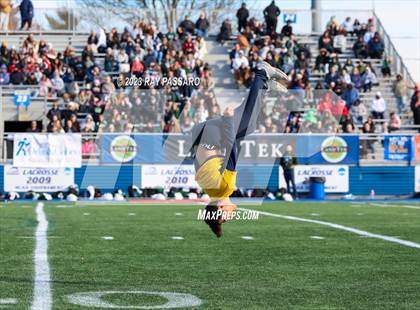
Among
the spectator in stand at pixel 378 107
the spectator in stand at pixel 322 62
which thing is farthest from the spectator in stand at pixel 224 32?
the spectator in stand at pixel 378 107

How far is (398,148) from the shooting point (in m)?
24.6

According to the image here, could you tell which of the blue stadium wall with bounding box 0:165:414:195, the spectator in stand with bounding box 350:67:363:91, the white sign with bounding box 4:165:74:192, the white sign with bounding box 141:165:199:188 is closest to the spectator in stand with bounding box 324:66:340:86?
the spectator in stand with bounding box 350:67:363:91

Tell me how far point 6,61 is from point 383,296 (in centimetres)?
2105

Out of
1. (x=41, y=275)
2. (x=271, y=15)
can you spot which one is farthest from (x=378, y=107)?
(x=41, y=275)

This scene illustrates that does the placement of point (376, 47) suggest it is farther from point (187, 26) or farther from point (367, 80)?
point (187, 26)

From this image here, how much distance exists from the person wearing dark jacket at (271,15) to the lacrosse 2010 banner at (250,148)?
21.9 ft

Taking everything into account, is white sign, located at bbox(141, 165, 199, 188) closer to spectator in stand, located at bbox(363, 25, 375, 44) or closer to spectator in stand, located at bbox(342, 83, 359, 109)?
spectator in stand, located at bbox(342, 83, 359, 109)

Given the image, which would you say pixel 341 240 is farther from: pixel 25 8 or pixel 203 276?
pixel 25 8

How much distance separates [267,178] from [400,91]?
6893 mm

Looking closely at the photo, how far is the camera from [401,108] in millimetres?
28000

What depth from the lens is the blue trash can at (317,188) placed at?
23.6 metres

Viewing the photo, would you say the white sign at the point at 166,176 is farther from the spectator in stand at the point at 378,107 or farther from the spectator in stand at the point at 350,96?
the spectator in stand at the point at 378,107

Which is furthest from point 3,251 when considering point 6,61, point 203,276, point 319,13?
point 319,13

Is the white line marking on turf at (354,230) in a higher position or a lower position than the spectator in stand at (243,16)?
lower
